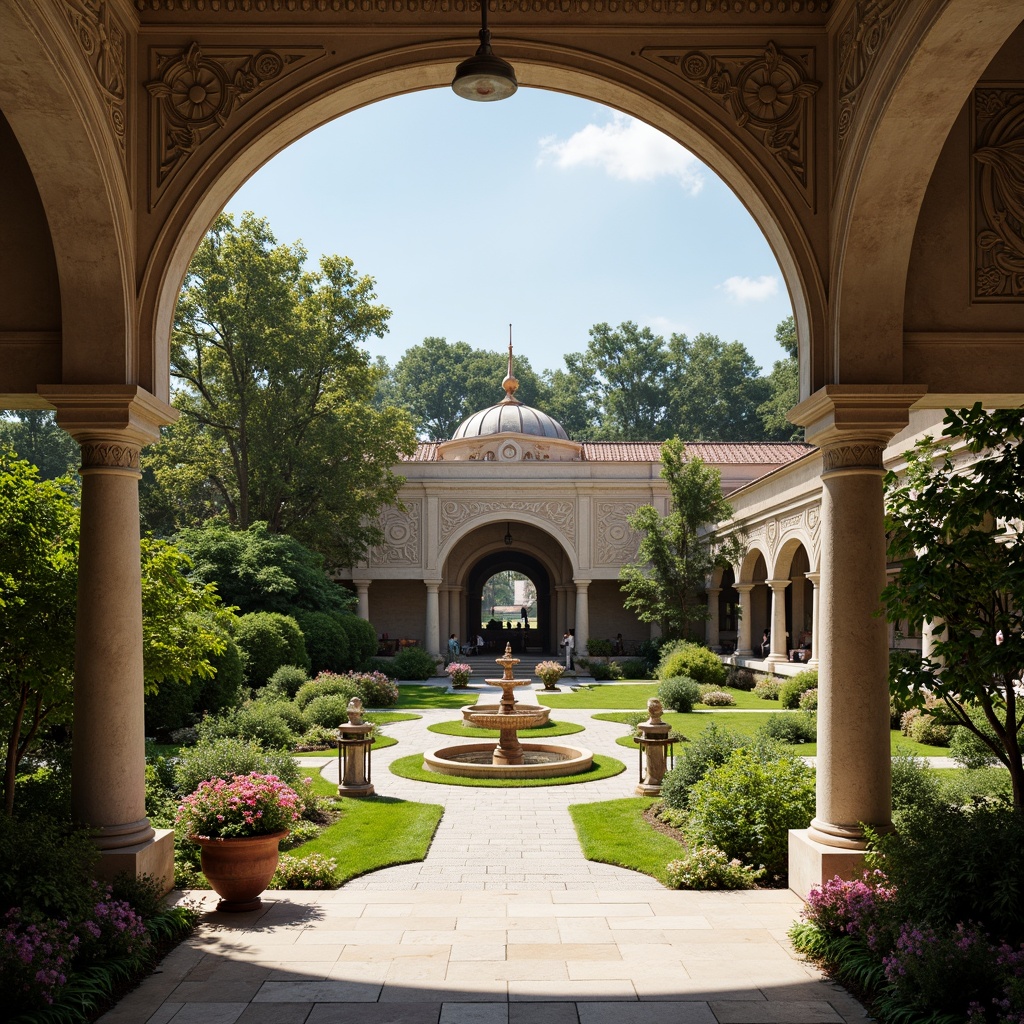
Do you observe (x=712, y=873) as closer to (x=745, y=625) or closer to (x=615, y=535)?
(x=745, y=625)

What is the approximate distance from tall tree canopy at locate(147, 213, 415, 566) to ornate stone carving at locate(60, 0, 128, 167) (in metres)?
21.6

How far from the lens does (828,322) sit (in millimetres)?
6648

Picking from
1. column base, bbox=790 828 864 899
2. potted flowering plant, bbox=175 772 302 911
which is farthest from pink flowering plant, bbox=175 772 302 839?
column base, bbox=790 828 864 899

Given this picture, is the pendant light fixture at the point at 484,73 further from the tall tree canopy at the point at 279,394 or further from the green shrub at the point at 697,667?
the tall tree canopy at the point at 279,394

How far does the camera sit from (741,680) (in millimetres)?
26547

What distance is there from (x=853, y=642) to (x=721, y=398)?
5514 centimetres

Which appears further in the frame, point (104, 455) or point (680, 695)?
point (680, 695)

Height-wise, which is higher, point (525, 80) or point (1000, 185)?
point (525, 80)

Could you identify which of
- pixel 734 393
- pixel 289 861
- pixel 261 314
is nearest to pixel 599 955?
pixel 289 861

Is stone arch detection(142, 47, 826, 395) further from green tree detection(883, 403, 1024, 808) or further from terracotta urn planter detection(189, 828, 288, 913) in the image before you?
terracotta urn planter detection(189, 828, 288, 913)

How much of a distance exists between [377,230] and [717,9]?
50.3 feet

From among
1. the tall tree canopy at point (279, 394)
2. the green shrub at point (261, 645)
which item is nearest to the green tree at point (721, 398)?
the tall tree canopy at point (279, 394)

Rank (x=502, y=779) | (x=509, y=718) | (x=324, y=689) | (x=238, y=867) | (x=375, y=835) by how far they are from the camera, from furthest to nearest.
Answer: (x=324, y=689) → (x=509, y=718) → (x=502, y=779) → (x=375, y=835) → (x=238, y=867)

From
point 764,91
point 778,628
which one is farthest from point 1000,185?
point 778,628
